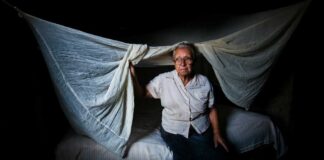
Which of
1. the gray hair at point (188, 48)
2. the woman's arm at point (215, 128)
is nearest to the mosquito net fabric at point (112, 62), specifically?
A: the gray hair at point (188, 48)

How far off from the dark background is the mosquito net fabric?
25 cm

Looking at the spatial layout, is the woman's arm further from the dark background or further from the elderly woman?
the dark background

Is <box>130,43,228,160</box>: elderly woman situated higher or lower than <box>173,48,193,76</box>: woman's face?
lower

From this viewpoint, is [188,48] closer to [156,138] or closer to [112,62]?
[112,62]

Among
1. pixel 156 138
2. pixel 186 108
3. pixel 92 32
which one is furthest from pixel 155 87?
pixel 92 32

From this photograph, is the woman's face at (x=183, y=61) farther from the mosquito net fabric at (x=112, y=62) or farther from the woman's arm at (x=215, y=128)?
the woman's arm at (x=215, y=128)

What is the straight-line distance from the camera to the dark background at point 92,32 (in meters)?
1.93

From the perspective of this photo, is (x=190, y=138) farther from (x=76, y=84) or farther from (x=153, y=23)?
(x=153, y=23)

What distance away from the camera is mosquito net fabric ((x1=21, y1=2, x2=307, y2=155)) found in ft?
5.94

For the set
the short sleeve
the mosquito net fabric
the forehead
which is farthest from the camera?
the short sleeve

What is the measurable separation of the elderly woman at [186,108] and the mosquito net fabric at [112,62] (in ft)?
0.42

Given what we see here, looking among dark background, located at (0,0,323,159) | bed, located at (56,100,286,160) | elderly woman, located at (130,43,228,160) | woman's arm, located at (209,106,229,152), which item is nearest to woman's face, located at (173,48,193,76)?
elderly woman, located at (130,43,228,160)

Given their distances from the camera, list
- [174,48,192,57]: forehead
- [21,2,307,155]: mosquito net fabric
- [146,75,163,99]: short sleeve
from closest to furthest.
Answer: [21,2,307,155]: mosquito net fabric
[174,48,192,57]: forehead
[146,75,163,99]: short sleeve

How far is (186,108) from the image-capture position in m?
1.97
